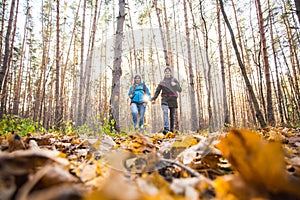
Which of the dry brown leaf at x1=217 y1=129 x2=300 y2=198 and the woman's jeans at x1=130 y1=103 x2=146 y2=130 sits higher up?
the woman's jeans at x1=130 y1=103 x2=146 y2=130

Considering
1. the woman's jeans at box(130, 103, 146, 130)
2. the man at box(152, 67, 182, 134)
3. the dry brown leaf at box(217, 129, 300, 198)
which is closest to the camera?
the dry brown leaf at box(217, 129, 300, 198)

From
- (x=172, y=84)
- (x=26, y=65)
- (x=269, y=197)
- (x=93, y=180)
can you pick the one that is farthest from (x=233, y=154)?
(x=26, y=65)

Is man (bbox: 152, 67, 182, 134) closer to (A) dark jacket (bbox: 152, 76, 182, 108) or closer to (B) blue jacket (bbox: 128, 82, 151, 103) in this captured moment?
(A) dark jacket (bbox: 152, 76, 182, 108)

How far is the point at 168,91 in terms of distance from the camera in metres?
5.19

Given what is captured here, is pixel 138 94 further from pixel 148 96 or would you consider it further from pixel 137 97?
pixel 148 96

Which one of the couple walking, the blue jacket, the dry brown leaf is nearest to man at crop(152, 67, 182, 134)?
the couple walking

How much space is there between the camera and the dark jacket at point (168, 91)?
5.05m

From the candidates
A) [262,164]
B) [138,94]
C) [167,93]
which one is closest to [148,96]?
[138,94]

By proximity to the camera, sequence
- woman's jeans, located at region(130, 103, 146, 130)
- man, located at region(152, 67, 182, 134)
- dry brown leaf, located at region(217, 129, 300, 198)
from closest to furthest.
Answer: dry brown leaf, located at region(217, 129, 300, 198) → woman's jeans, located at region(130, 103, 146, 130) → man, located at region(152, 67, 182, 134)

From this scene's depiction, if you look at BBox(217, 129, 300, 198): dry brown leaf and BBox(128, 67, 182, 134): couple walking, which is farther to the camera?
BBox(128, 67, 182, 134): couple walking

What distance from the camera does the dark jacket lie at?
5.05m

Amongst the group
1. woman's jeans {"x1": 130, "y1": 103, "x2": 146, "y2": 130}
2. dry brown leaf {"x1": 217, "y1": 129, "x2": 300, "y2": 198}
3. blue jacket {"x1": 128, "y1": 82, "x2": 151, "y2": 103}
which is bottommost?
dry brown leaf {"x1": 217, "y1": 129, "x2": 300, "y2": 198}

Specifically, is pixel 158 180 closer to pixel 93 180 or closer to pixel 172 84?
pixel 93 180

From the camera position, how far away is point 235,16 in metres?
12.5
